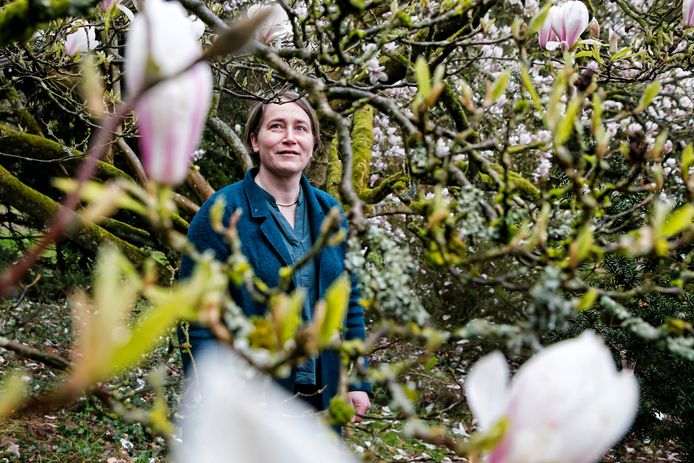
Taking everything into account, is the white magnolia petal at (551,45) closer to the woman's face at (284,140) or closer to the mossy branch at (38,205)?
the woman's face at (284,140)

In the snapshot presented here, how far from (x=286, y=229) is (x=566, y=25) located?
1070 millimetres

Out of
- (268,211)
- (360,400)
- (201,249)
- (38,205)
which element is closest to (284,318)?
(201,249)

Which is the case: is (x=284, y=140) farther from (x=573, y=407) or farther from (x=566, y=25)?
(x=573, y=407)

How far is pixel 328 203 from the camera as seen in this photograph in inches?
93.1

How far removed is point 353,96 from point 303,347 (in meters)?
0.56

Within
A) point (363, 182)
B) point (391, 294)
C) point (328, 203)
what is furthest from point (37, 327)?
point (391, 294)

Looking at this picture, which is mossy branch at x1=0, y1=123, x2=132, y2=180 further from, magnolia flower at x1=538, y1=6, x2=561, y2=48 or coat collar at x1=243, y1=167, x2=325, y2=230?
magnolia flower at x1=538, y1=6, x2=561, y2=48

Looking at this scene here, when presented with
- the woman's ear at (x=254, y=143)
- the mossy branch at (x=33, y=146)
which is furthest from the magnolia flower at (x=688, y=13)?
the mossy branch at (x=33, y=146)

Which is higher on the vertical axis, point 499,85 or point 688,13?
point 688,13

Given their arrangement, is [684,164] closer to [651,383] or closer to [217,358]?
[217,358]

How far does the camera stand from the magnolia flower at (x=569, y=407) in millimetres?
367

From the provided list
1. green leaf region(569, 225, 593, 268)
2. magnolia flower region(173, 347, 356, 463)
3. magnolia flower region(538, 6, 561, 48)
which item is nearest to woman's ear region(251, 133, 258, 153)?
magnolia flower region(538, 6, 561, 48)

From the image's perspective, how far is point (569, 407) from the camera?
371 mm

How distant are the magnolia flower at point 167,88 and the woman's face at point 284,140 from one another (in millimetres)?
1780
